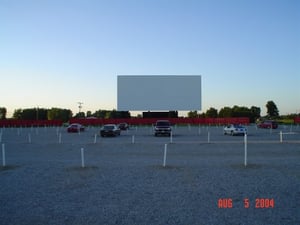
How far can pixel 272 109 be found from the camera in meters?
133

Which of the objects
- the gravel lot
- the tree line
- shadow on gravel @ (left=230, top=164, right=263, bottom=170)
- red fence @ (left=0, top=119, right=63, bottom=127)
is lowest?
the gravel lot

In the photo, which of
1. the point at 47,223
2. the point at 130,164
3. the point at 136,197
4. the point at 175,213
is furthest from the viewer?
the point at 130,164

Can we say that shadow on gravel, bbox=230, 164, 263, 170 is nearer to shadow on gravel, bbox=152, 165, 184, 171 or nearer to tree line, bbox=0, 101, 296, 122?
shadow on gravel, bbox=152, 165, 184, 171

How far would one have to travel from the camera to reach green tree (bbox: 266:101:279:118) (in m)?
133

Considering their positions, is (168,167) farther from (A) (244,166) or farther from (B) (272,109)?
(B) (272,109)

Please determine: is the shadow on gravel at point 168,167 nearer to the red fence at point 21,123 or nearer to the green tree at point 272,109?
the red fence at point 21,123

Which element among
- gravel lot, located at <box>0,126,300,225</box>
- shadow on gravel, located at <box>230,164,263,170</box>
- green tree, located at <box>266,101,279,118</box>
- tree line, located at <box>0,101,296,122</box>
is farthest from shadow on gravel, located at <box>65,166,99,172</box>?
green tree, located at <box>266,101,279,118</box>

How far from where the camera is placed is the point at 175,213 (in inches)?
245

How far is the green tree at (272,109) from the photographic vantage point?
13338 centimetres

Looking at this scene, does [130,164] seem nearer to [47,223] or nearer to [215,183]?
[215,183]

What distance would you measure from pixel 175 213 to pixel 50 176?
589 centimetres

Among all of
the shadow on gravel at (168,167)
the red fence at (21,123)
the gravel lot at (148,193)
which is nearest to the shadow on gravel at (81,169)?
the gravel lot at (148,193)

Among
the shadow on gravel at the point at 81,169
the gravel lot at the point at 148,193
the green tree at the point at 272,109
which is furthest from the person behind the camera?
the green tree at the point at 272,109

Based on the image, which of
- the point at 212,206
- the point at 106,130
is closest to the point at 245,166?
the point at 212,206
